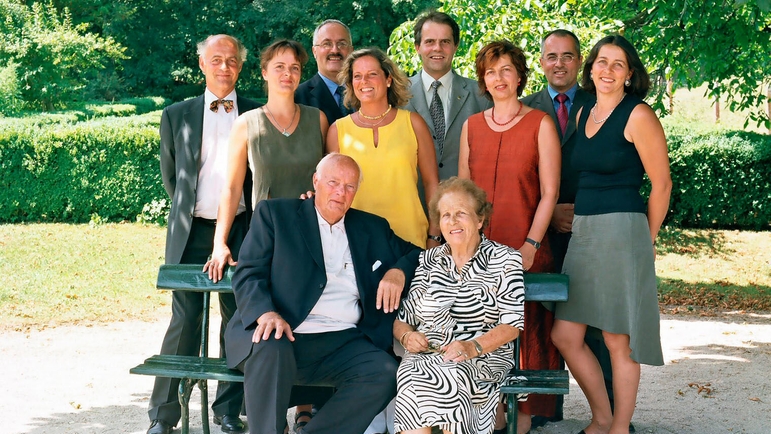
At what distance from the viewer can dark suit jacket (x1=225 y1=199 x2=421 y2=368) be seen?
4320 millimetres

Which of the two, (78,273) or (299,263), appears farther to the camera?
(78,273)

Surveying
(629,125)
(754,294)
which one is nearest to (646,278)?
(629,125)

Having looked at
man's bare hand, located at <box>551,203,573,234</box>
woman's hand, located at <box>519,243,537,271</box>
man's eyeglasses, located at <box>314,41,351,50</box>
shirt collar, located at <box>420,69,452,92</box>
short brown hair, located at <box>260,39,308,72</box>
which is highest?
man's eyeglasses, located at <box>314,41,351,50</box>

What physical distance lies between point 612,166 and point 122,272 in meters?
7.70

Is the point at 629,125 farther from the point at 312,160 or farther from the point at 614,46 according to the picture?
the point at 312,160

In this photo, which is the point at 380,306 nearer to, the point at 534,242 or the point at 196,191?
the point at 534,242

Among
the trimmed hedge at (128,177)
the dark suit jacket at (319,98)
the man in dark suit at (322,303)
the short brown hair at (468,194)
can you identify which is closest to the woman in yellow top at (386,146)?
the man in dark suit at (322,303)

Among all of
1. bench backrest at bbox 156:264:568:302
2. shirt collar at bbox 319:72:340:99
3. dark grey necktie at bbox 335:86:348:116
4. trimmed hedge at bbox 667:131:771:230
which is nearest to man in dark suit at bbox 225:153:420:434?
bench backrest at bbox 156:264:568:302

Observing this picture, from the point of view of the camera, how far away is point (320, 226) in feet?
14.8

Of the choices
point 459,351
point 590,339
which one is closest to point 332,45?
point 590,339

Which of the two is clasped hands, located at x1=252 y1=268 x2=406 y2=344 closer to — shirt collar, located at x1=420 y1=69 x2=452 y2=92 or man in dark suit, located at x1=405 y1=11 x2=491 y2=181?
man in dark suit, located at x1=405 y1=11 x2=491 y2=181

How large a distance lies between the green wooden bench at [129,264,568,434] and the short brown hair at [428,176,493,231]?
47 centimetres

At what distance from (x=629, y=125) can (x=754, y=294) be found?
6.68 meters

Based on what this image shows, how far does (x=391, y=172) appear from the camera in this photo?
470 centimetres
